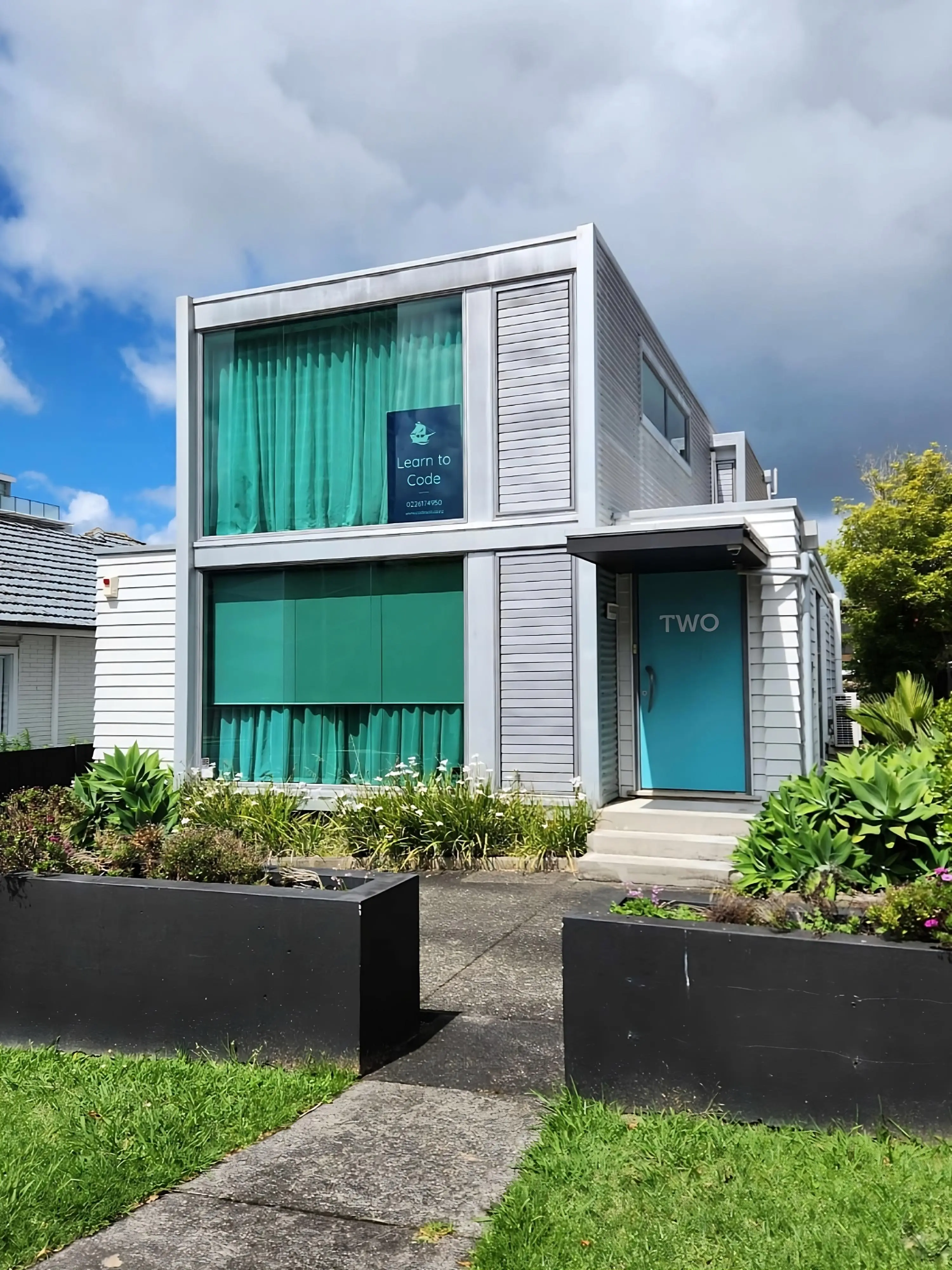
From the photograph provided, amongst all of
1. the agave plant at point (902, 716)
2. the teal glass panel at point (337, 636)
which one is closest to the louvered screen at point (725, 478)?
the agave plant at point (902, 716)

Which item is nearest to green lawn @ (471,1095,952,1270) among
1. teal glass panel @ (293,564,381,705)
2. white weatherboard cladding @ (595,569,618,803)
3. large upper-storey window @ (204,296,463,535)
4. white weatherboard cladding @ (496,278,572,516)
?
white weatherboard cladding @ (595,569,618,803)

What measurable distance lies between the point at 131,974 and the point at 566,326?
779 centimetres

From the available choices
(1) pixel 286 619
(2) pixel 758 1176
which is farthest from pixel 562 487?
(2) pixel 758 1176

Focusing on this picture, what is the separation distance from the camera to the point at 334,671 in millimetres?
10875

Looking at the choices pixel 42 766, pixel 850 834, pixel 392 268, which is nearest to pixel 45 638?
pixel 42 766

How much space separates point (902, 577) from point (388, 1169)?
21.4 meters

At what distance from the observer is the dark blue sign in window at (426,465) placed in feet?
34.5

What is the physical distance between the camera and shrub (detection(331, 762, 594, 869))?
9078 millimetres

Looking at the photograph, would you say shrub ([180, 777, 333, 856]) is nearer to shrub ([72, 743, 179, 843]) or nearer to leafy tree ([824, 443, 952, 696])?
shrub ([72, 743, 179, 843])

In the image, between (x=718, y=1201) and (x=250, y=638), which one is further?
(x=250, y=638)

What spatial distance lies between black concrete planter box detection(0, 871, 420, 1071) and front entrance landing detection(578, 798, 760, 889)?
4071mm

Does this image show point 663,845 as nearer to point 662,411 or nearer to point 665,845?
point 665,845

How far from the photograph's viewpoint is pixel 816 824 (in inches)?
176

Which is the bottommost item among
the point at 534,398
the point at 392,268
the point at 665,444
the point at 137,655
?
the point at 137,655
